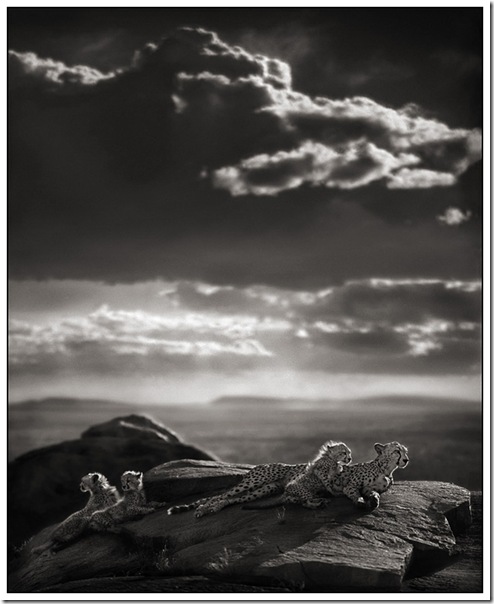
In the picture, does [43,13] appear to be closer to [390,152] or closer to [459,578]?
[390,152]

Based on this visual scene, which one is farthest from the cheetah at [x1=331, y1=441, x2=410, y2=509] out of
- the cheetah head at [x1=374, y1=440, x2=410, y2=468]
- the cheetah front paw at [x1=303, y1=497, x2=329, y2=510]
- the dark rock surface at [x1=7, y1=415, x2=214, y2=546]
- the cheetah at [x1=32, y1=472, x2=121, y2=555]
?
the dark rock surface at [x1=7, y1=415, x2=214, y2=546]

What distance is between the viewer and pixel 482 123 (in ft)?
41.5

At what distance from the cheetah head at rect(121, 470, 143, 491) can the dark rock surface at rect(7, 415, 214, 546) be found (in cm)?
269

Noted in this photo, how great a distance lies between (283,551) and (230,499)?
4.40 ft

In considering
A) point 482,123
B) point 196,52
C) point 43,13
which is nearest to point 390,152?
point 482,123

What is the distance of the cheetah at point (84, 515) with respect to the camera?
9.94m

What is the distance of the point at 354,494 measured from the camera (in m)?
9.19

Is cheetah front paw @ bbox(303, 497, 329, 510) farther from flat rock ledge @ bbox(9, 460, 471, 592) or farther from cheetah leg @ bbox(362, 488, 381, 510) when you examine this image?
cheetah leg @ bbox(362, 488, 381, 510)

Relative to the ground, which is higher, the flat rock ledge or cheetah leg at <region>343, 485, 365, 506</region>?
cheetah leg at <region>343, 485, 365, 506</region>

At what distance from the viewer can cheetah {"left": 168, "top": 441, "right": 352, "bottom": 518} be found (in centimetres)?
932

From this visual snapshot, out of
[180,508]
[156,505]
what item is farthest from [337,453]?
[156,505]

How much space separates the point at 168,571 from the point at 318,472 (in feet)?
6.63

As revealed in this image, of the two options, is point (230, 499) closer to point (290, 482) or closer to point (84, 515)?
point (290, 482)

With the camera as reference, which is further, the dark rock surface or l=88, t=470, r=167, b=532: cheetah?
the dark rock surface
